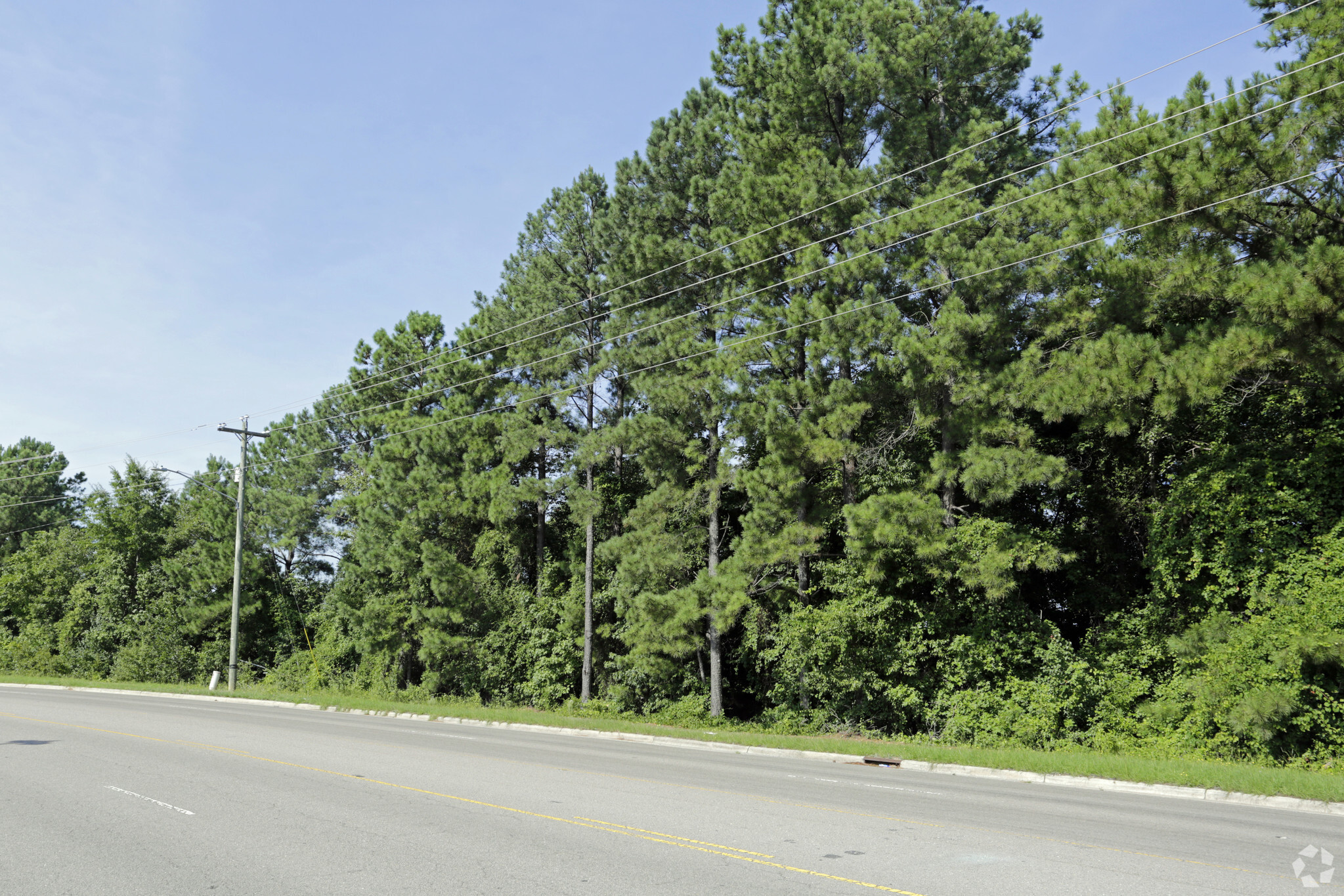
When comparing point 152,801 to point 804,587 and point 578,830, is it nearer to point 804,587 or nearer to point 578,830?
point 578,830

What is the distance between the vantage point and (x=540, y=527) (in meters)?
36.9

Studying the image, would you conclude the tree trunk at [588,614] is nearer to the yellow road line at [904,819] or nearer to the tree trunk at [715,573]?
the tree trunk at [715,573]

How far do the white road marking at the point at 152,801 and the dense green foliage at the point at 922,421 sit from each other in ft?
50.1

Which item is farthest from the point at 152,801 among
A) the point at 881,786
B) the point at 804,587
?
the point at 804,587

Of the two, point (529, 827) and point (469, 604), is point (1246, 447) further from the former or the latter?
point (469, 604)

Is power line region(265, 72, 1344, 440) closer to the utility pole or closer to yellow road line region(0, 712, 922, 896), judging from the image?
the utility pole

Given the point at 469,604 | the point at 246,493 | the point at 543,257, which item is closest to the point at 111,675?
the point at 246,493

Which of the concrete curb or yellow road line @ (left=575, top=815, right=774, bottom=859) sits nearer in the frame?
yellow road line @ (left=575, top=815, right=774, bottom=859)

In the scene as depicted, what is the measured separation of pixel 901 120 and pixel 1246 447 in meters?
12.1

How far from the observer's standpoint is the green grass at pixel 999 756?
487 inches

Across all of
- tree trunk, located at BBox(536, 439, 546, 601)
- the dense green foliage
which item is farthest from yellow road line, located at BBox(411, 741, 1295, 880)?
tree trunk, located at BBox(536, 439, 546, 601)

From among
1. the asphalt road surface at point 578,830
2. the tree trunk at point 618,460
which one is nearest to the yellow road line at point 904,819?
the asphalt road surface at point 578,830

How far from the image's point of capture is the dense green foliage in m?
16.0

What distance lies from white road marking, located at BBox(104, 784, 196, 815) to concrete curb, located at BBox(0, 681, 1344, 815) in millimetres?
11447
